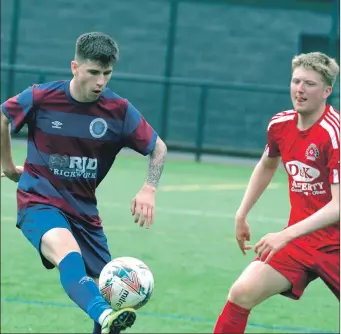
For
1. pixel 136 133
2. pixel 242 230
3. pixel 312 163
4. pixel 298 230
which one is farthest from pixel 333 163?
pixel 136 133

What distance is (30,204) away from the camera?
6676 mm

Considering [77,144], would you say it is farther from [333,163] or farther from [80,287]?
[333,163]

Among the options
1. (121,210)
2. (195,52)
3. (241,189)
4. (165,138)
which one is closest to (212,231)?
(121,210)

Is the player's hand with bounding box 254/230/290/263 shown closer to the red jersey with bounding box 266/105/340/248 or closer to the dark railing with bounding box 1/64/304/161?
the red jersey with bounding box 266/105/340/248

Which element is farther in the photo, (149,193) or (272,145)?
(272,145)

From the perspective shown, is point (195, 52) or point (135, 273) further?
point (195, 52)

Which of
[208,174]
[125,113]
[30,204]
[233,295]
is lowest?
[208,174]

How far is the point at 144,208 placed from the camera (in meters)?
6.44

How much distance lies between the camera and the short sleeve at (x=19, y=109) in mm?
6723

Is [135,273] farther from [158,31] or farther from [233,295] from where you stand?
[158,31]

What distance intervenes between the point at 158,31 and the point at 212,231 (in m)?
11.9

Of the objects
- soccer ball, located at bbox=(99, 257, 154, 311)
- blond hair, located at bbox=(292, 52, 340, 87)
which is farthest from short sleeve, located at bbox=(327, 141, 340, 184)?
soccer ball, located at bbox=(99, 257, 154, 311)

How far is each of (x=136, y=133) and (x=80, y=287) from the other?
112cm

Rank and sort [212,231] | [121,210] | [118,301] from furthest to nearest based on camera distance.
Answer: [121,210], [212,231], [118,301]
